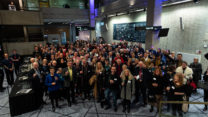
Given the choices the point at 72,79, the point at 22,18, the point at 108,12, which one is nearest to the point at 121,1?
the point at 108,12

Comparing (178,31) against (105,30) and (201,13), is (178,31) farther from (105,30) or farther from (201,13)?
(105,30)

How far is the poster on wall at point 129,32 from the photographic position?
11.6m

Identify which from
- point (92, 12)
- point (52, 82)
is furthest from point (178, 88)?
point (92, 12)

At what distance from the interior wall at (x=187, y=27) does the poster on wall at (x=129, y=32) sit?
6.56ft

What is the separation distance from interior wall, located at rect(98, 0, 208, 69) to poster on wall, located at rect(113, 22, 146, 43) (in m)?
2.00

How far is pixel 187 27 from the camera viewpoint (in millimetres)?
8000

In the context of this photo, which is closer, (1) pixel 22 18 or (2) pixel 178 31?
(2) pixel 178 31

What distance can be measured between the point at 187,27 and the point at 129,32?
5847 millimetres

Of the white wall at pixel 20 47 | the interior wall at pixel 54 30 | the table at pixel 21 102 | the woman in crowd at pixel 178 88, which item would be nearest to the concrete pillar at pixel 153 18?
the woman in crowd at pixel 178 88

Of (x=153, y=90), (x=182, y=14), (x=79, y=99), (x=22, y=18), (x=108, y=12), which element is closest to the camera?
(x=153, y=90)

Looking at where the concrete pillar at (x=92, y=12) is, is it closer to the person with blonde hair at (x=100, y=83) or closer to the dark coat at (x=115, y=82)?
the person with blonde hair at (x=100, y=83)

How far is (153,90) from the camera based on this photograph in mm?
4082

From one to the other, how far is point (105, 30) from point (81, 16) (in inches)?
157

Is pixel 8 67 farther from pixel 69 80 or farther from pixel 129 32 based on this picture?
pixel 129 32
